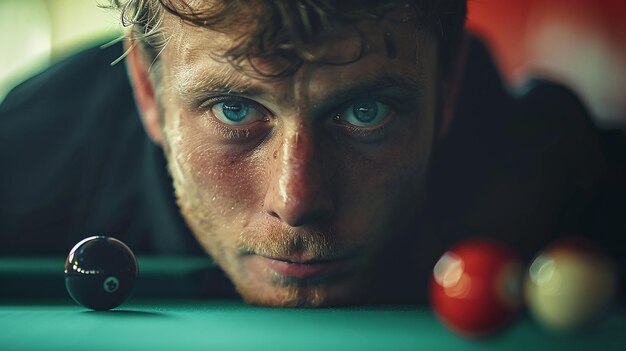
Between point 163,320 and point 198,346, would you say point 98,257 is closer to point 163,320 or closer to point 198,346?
point 163,320

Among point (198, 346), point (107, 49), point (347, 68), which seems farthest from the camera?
point (107, 49)

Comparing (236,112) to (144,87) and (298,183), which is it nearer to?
(298,183)

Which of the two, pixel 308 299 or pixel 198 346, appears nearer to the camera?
pixel 198 346

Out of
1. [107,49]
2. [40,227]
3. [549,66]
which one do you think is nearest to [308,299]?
[40,227]

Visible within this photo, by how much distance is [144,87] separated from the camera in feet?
9.09

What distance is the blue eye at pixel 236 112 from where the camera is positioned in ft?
7.66

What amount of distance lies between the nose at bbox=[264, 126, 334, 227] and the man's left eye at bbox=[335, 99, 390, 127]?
0.17 m

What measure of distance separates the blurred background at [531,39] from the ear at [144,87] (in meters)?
4.12

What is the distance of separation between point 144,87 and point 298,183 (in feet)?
3.08

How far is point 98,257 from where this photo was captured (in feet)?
6.89

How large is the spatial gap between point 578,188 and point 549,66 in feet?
12.3

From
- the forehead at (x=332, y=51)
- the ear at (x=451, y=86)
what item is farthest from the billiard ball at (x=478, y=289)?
the ear at (x=451, y=86)

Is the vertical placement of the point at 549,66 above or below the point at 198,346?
above

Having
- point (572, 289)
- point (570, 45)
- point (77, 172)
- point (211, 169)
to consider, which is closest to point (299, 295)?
point (211, 169)
